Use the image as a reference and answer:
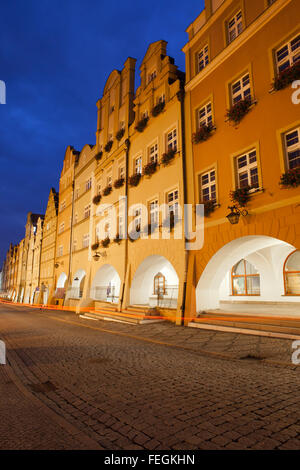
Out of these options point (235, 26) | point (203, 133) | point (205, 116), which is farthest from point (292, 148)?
point (235, 26)

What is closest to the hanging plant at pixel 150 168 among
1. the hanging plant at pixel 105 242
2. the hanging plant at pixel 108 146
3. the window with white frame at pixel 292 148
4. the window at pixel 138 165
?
the window at pixel 138 165

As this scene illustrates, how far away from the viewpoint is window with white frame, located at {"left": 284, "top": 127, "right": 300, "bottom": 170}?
9812 mm

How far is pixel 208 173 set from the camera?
13594 millimetres

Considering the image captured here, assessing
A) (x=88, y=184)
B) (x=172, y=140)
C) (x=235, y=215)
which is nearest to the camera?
(x=235, y=215)

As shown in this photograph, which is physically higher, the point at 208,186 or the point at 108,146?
the point at 108,146

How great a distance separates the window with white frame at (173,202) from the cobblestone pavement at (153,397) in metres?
7.83

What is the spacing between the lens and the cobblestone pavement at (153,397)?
330 cm

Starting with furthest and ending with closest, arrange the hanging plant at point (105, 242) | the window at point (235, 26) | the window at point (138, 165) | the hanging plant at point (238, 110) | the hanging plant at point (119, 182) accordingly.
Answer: the hanging plant at point (105, 242)
the hanging plant at point (119, 182)
the window at point (138, 165)
the window at point (235, 26)
the hanging plant at point (238, 110)

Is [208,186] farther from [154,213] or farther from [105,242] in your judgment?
[105,242]

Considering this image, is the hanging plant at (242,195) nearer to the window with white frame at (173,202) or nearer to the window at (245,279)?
the window with white frame at (173,202)

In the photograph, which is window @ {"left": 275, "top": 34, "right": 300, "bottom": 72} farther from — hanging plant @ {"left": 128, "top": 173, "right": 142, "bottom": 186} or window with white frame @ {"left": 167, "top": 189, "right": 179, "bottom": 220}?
hanging plant @ {"left": 128, "top": 173, "right": 142, "bottom": 186}

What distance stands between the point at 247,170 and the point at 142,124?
31.4 ft
